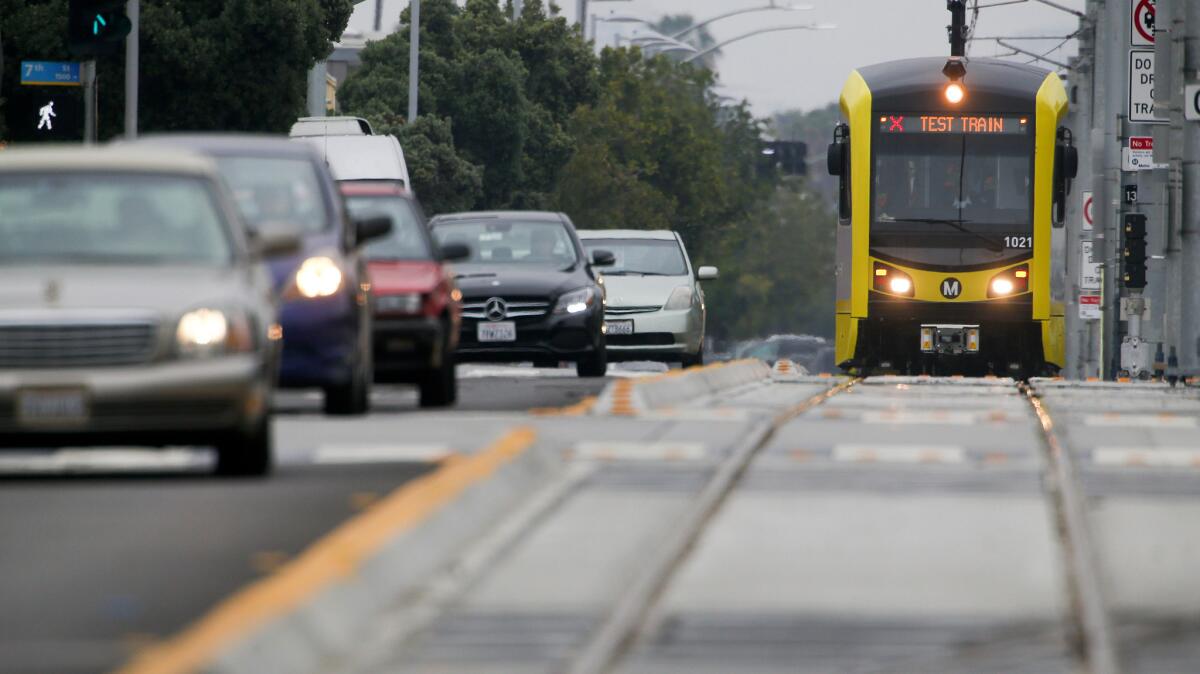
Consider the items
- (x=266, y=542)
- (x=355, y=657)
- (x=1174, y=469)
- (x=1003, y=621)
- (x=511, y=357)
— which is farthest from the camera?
(x=511, y=357)

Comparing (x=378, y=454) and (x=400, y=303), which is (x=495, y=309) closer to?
(x=400, y=303)

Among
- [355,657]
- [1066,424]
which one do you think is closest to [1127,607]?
[355,657]

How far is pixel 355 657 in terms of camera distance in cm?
820

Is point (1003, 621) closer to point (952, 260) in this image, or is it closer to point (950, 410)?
point (950, 410)

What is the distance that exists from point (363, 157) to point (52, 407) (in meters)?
24.5

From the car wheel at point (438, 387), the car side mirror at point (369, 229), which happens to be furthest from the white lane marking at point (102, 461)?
the car wheel at point (438, 387)

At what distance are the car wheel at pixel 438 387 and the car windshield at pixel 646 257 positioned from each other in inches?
470

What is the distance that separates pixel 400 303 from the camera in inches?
734

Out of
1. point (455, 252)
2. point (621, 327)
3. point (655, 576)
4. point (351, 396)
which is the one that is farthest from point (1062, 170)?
point (655, 576)

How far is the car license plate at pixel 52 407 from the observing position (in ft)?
39.5

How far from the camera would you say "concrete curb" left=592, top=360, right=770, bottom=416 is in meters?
17.8

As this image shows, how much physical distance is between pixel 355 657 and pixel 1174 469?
6.56 metres

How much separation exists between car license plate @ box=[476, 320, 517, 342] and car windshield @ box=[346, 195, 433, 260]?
3674 mm

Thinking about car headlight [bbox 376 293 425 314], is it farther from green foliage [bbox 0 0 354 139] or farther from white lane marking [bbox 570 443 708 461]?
green foliage [bbox 0 0 354 139]
